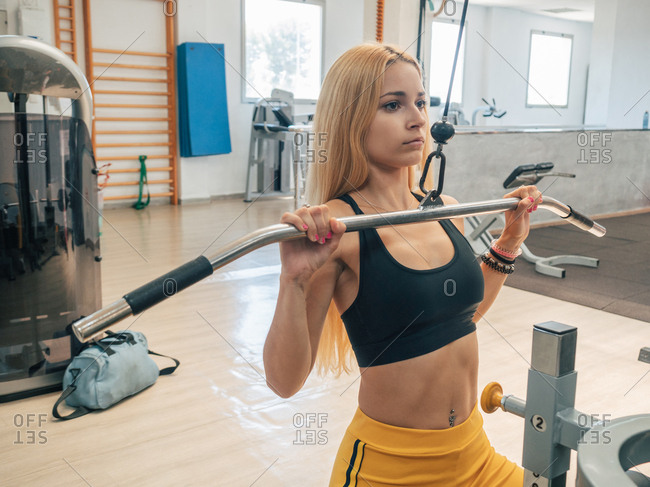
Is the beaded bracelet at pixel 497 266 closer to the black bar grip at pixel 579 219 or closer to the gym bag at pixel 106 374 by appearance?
the black bar grip at pixel 579 219

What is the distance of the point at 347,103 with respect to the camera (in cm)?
112

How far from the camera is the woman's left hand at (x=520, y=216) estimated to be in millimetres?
1273

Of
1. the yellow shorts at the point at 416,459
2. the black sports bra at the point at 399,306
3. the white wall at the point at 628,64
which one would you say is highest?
the white wall at the point at 628,64

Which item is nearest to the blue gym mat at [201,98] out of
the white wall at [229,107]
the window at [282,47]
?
the white wall at [229,107]

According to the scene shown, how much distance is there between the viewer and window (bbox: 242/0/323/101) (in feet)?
25.6

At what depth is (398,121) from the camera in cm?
112

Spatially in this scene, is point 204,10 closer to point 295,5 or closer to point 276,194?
point 295,5

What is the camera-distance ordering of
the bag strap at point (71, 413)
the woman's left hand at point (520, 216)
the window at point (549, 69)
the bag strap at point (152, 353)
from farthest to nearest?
the window at point (549, 69) < the bag strap at point (152, 353) < the bag strap at point (71, 413) < the woman's left hand at point (520, 216)

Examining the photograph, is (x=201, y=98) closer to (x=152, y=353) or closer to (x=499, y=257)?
(x=152, y=353)

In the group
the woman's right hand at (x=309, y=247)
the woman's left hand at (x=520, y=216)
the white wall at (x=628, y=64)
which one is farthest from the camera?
the white wall at (x=628, y=64)

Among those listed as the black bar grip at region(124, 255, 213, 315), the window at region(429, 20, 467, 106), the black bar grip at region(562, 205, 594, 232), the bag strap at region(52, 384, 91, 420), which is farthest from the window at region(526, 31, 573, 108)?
the black bar grip at region(124, 255, 213, 315)

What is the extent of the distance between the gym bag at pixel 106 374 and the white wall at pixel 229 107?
194 inches

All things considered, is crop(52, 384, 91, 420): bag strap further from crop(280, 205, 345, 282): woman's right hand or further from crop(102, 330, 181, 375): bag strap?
crop(280, 205, 345, 282): woman's right hand

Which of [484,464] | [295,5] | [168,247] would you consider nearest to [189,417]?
[484,464]
